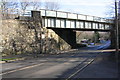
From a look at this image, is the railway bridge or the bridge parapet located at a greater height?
the bridge parapet

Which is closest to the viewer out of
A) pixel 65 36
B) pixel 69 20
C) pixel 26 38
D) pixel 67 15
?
pixel 26 38

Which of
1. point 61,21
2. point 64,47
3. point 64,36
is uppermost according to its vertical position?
point 61,21

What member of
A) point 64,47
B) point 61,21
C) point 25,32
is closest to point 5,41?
point 25,32

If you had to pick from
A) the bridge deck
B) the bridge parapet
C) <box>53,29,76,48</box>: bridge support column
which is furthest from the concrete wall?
the bridge parapet

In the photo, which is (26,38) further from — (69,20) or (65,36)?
(65,36)

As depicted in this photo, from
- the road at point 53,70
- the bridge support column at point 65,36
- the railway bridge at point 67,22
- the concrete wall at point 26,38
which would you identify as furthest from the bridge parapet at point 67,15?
the road at point 53,70

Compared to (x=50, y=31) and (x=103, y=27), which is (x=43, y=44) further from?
(x=103, y=27)

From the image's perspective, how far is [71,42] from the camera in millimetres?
48438

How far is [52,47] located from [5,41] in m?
11.8

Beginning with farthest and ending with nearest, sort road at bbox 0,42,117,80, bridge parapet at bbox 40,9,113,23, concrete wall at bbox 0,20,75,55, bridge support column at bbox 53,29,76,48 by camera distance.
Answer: bridge support column at bbox 53,29,76,48 < bridge parapet at bbox 40,9,113,23 < concrete wall at bbox 0,20,75,55 < road at bbox 0,42,117,80

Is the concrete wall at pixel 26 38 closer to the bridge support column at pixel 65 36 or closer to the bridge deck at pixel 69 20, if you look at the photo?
the bridge support column at pixel 65 36

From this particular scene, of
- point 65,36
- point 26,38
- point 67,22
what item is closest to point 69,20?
point 67,22

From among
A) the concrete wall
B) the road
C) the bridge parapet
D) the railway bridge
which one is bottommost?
the road

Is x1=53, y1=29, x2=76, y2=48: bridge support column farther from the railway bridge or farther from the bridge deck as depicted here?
the bridge deck
